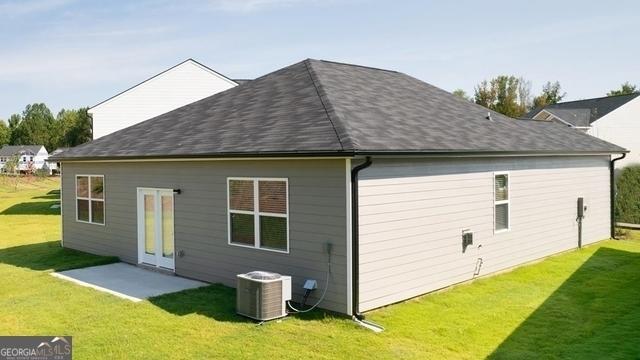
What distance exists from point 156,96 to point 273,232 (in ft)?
61.0

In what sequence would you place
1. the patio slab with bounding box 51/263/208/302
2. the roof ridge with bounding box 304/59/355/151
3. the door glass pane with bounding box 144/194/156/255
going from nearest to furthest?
the roof ridge with bounding box 304/59/355/151 → the patio slab with bounding box 51/263/208/302 → the door glass pane with bounding box 144/194/156/255

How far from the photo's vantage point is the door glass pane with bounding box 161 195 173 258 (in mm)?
10898

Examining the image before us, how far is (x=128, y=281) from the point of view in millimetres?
10188

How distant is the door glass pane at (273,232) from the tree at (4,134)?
98979 millimetres

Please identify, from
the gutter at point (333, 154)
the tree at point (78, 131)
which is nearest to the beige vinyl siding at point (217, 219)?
the gutter at point (333, 154)

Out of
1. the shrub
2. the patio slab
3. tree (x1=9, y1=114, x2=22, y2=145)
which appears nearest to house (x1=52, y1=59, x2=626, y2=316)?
the patio slab

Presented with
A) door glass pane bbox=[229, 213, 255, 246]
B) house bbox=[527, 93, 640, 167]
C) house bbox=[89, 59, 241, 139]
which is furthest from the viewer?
house bbox=[527, 93, 640, 167]

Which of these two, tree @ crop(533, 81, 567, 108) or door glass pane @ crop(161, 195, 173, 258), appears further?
tree @ crop(533, 81, 567, 108)

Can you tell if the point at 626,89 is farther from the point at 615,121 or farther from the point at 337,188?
the point at 337,188

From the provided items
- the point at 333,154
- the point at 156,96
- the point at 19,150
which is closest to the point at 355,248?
the point at 333,154

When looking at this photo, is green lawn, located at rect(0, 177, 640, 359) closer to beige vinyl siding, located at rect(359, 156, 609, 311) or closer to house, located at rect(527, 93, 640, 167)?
beige vinyl siding, located at rect(359, 156, 609, 311)

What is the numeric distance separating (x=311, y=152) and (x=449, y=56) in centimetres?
1572

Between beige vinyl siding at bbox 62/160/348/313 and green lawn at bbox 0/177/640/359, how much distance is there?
0.64 m

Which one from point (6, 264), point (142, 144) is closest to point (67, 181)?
point (6, 264)
